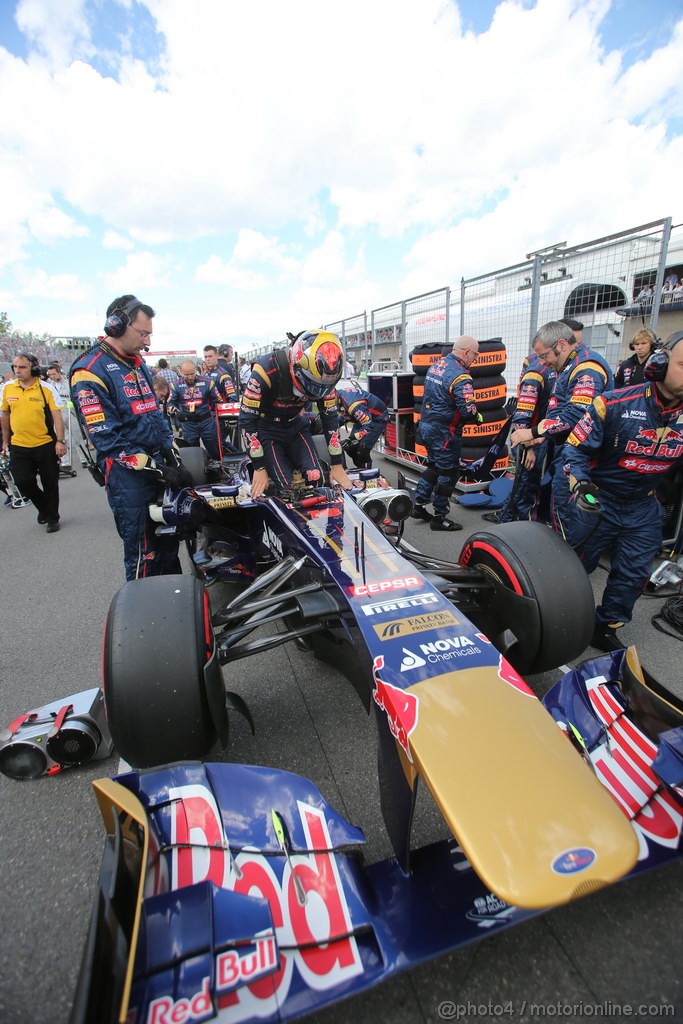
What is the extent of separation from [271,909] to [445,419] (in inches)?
178

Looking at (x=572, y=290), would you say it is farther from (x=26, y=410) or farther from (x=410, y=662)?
(x=26, y=410)

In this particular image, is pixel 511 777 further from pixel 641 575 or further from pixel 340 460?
pixel 340 460

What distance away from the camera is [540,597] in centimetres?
210

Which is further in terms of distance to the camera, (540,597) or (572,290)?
(572,290)

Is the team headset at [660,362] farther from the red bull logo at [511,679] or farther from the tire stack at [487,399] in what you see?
the tire stack at [487,399]

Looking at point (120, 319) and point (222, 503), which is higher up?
point (120, 319)

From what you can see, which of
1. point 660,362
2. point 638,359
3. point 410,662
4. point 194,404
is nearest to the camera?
point 410,662

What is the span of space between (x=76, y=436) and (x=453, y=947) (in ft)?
52.8

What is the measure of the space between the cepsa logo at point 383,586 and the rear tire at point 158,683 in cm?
63

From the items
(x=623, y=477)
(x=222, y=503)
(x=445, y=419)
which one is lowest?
(x=222, y=503)

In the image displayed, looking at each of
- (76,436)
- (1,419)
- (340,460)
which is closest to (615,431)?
(340,460)

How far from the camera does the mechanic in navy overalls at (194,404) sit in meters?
7.12

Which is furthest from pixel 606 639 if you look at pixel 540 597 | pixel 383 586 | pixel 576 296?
pixel 576 296

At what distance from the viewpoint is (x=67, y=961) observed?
4.71ft
